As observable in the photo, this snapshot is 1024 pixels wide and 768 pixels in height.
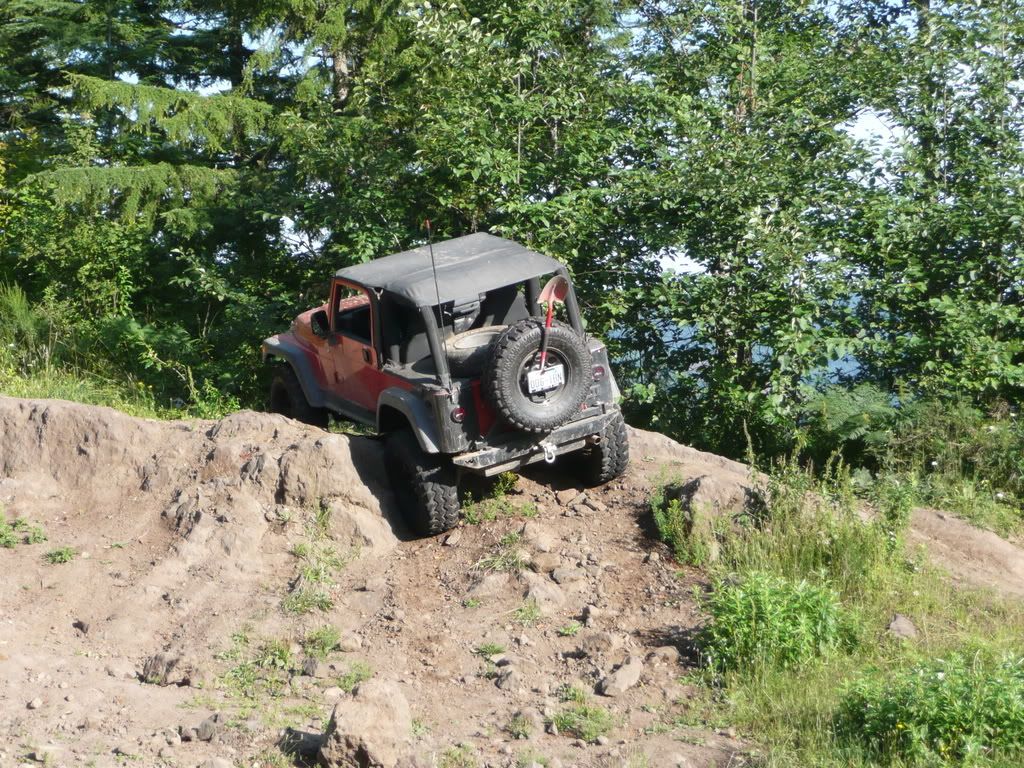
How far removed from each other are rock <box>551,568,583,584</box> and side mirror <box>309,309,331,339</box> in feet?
9.84

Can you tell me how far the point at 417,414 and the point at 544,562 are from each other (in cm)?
136

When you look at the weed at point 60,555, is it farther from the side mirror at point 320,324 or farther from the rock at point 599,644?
the rock at point 599,644

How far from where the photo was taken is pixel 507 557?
7.87 metres

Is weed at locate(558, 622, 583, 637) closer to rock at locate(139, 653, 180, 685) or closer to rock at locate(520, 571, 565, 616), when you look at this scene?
rock at locate(520, 571, 565, 616)

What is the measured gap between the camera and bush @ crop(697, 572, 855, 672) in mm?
6348

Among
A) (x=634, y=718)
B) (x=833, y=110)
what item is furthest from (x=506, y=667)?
(x=833, y=110)

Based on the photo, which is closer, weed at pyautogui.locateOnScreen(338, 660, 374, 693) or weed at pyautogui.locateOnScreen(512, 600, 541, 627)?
weed at pyautogui.locateOnScreen(338, 660, 374, 693)

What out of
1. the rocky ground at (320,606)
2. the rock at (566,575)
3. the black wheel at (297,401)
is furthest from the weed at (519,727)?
the black wheel at (297,401)

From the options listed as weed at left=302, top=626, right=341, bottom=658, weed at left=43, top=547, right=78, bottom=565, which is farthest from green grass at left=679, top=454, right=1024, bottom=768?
weed at left=43, top=547, right=78, bottom=565

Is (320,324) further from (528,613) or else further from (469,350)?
(528,613)

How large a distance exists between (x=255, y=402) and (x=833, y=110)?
6.77 metres

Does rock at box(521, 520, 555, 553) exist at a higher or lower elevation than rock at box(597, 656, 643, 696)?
higher

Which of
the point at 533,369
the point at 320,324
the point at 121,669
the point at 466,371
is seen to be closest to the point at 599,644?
the point at 533,369

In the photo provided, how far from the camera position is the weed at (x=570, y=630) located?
7.02 meters
